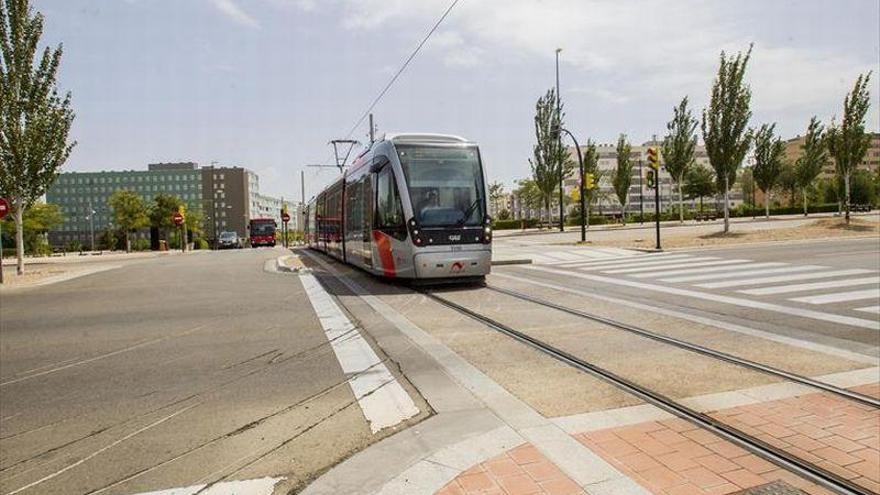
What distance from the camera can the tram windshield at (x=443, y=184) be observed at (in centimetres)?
1246

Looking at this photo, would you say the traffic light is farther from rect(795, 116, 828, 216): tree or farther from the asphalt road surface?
rect(795, 116, 828, 216): tree

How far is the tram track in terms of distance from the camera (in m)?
3.40

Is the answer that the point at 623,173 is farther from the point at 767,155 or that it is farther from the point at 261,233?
the point at 261,233

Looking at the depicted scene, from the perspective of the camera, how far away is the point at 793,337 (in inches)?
279

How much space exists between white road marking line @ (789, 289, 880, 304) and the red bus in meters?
53.7

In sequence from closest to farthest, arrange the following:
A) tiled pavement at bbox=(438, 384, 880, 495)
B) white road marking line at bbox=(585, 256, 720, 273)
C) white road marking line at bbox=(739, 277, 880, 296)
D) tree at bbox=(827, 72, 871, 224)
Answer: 1. tiled pavement at bbox=(438, 384, 880, 495)
2. white road marking line at bbox=(739, 277, 880, 296)
3. white road marking line at bbox=(585, 256, 720, 273)
4. tree at bbox=(827, 72, 871, 224)

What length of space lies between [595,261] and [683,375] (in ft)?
45.0

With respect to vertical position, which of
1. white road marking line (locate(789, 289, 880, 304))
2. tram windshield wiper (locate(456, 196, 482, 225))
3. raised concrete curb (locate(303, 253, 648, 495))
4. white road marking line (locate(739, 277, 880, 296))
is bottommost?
raised concrete curb (locate(303, 253, 648, 495))

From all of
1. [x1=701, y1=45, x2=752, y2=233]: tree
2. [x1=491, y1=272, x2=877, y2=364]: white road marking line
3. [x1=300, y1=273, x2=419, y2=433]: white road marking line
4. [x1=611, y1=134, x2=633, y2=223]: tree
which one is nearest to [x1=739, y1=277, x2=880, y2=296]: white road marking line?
[x1=491, y1=272, x2=877, y2=364]: white road marking line

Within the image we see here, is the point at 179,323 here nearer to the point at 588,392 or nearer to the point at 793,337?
the point at 588,392

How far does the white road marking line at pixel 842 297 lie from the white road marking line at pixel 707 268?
4.06 m

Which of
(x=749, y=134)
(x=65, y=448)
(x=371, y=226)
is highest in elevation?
(x=749, y=134)

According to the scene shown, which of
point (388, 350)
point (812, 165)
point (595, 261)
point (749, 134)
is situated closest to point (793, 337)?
point (388, 350)

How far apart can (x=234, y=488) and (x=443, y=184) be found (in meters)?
9.82
